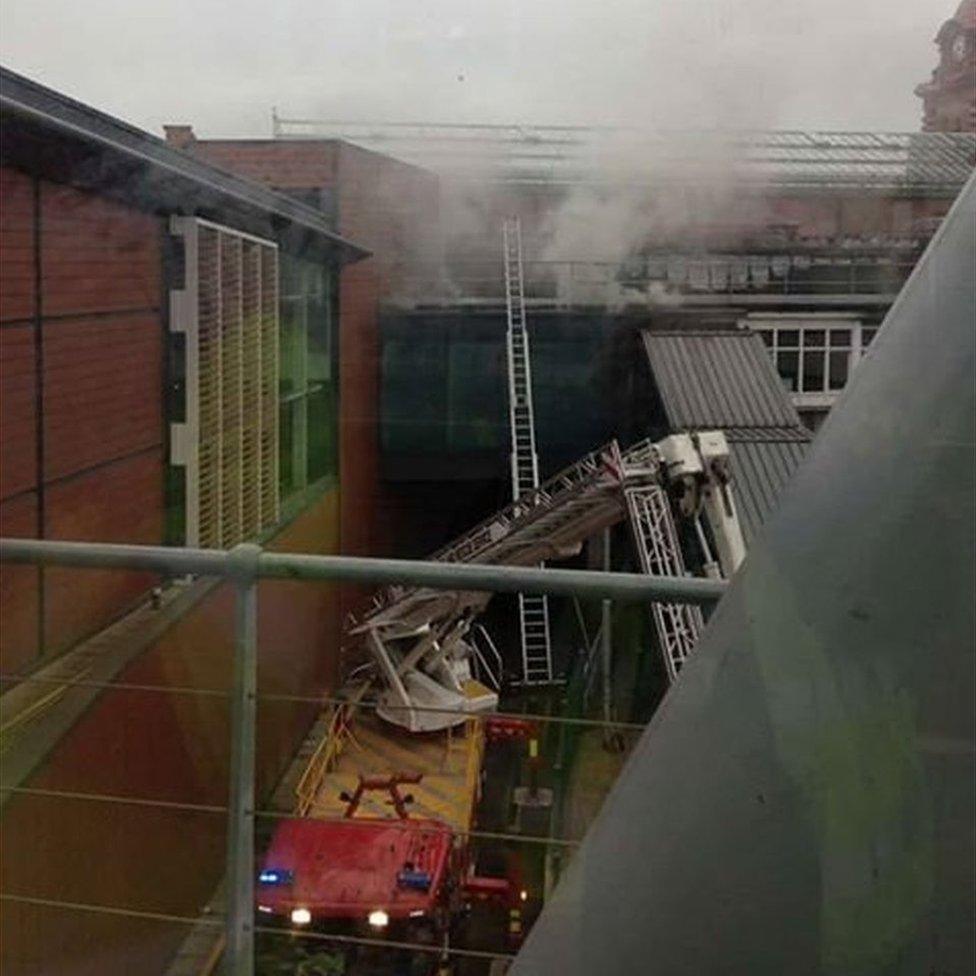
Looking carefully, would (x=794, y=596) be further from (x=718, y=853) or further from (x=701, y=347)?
(x=701, y=347)

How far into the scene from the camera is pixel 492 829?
74.2 inches

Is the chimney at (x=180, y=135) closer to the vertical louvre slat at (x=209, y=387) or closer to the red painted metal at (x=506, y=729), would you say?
the vertical louvre slat at (x=209, y=387)

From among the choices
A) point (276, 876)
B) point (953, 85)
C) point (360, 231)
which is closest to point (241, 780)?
point (276, 876)

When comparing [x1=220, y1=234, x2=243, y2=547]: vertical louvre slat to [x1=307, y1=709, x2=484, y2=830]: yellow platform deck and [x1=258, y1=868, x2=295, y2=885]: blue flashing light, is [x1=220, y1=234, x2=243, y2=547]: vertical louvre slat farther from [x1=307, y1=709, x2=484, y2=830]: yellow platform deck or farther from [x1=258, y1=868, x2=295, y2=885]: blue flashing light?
[x1=258, y1=868, x2=295, y2=885]: blue flashing light

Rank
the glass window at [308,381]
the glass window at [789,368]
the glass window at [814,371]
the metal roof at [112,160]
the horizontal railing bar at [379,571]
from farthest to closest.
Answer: the glass window at [308,381], the metal roof at [112,160], the glass window at [789,368], the glass window at [814,371], the horizontal railing bar at [379,571]

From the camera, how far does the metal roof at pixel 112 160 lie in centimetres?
149

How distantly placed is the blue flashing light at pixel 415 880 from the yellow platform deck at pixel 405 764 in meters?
0.22

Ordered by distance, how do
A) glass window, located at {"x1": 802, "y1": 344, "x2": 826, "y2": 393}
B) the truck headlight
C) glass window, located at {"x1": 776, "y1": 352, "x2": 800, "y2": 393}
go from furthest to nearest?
the truck headlight, glass window, located at {"x1": 776, "y1": 352, "x2": 800, "y2": 393}, glass window, located at {"x1": 802, "y1": 344, "x2": 826, "y2": 393}

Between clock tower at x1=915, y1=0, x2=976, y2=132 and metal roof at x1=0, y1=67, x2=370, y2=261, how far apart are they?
2.67ft

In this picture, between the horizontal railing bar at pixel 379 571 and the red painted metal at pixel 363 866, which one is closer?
the horizontal railing bar at pixel 379 571

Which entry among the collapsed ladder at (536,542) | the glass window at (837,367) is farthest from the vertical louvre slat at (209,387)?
the glass window at (837,367)

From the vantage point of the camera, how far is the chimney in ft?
5.41

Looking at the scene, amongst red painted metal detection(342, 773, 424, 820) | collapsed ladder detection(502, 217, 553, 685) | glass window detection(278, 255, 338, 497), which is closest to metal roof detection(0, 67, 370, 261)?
glass window detection(278, 255, 338, 497)

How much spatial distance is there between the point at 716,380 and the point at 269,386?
2.04ft
